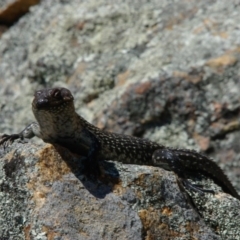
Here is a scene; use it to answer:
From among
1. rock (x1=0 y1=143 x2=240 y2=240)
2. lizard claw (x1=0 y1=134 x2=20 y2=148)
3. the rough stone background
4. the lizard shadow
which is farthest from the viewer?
the rough stone background

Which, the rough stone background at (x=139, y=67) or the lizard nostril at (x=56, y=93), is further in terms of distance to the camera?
the rough stone background at (x=139, y=67)

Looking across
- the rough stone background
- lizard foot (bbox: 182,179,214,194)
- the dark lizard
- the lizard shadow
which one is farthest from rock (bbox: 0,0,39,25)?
the lizard shadow

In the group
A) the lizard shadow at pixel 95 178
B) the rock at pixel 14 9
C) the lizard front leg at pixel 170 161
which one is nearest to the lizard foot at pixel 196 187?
the lizard front leg at pixel 170 161

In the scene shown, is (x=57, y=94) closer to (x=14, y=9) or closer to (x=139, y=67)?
(x=139, y=67)

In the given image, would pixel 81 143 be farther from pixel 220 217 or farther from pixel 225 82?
pixel 225 82

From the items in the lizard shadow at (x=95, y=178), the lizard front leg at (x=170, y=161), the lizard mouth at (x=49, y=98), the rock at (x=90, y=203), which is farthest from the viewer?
the lizard front leg at (x=170, y=161)

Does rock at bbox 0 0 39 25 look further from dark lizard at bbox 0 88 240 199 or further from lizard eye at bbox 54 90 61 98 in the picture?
lizard eye at bbox 54 90 61 98

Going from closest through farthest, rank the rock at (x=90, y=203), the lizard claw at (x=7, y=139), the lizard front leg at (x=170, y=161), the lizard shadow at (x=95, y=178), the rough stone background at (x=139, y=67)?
the rock at (x=90, y=203) < the lizard shadow at (x=95, y=178) < the lizard claw at (x=7, y=139) < the lizard front leg at (x=170, y=161) < the rough stone background at (x=139, y=67)

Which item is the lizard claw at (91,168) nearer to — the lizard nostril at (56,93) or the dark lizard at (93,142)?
the dark lizard at (93,142)
